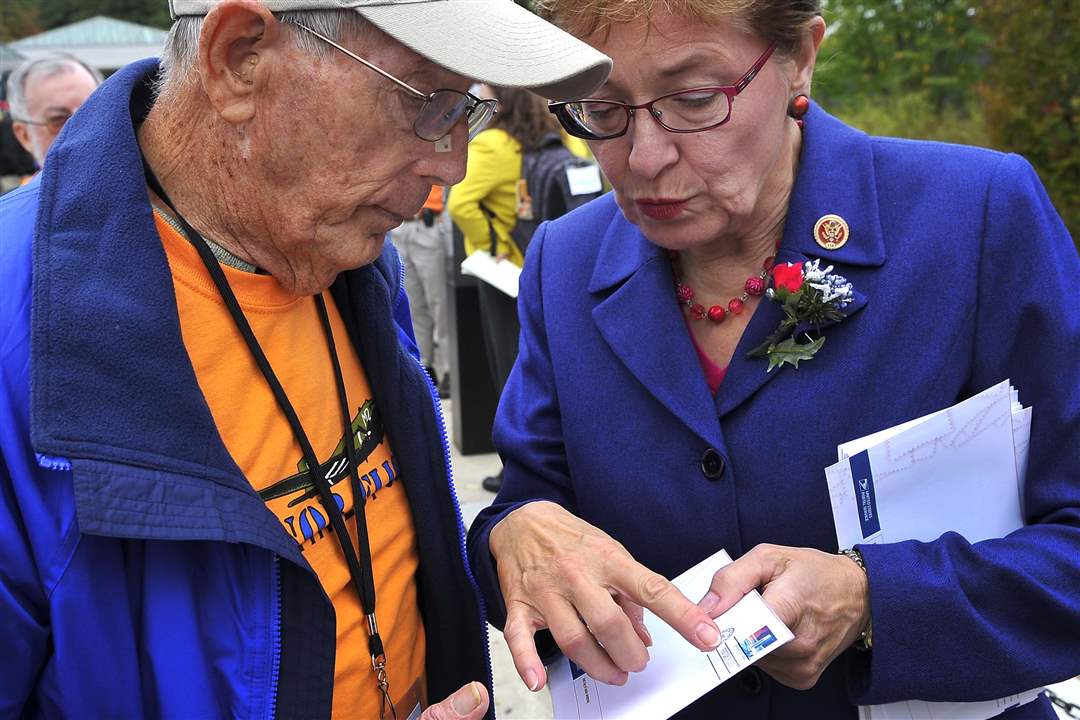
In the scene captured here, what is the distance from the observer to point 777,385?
1.62m

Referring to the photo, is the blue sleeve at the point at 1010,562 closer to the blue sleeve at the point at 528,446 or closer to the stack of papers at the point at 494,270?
the blue sleeve at the point at 528,446

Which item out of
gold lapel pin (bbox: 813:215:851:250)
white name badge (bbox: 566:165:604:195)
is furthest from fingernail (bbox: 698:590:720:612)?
white name badge (bbox: 566:165:604:195)

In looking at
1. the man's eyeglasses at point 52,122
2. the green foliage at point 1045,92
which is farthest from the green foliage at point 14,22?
the green foliage at point 1045,92

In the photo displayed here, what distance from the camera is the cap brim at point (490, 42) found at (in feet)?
4.29

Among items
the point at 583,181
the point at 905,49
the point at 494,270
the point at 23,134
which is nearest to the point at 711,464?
the point at 583,181

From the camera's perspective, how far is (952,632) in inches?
58.6

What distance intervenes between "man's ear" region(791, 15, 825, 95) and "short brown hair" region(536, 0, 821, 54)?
0.07 ft

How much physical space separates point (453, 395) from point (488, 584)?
4.64 metres

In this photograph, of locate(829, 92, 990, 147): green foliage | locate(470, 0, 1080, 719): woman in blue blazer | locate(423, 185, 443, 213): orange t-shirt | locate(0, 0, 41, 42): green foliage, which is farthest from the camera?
locate(0, 0, 41, 42): green foliage

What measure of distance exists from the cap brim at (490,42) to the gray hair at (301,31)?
0.10 ft

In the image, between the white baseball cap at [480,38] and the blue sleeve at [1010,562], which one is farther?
the blue sleeve at [1010,562]

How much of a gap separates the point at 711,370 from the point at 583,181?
3.21m

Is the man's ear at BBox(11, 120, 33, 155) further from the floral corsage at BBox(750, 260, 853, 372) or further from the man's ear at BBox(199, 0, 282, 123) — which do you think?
the floral corsage at BBox(750, 260, 853, 372)

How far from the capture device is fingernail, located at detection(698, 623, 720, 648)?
4.33ft
